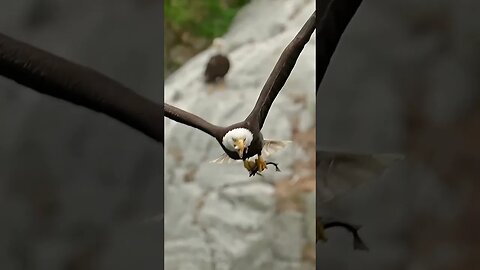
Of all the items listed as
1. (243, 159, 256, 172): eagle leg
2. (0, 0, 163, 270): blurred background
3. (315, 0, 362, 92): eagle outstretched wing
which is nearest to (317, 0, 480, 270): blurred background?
(315, 0, 362, 92): eagle outstretched wing

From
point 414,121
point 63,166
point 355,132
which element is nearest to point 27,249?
point 63,166

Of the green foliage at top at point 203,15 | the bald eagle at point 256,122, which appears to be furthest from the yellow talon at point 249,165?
the green foliage at top at point 203,15

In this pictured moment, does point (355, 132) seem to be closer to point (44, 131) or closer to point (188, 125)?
point (188, 125)

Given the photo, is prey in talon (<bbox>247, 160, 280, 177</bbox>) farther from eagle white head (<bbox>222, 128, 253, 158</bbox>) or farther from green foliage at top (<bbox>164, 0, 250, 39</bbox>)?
green foliage at top (<bbox>164, 0, 250, 39</bbox>)

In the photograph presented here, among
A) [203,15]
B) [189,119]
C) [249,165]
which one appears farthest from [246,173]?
[203,15]

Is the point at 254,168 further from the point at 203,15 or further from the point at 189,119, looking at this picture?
the point at 203,15

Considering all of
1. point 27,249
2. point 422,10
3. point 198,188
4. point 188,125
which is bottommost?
point 27,249
